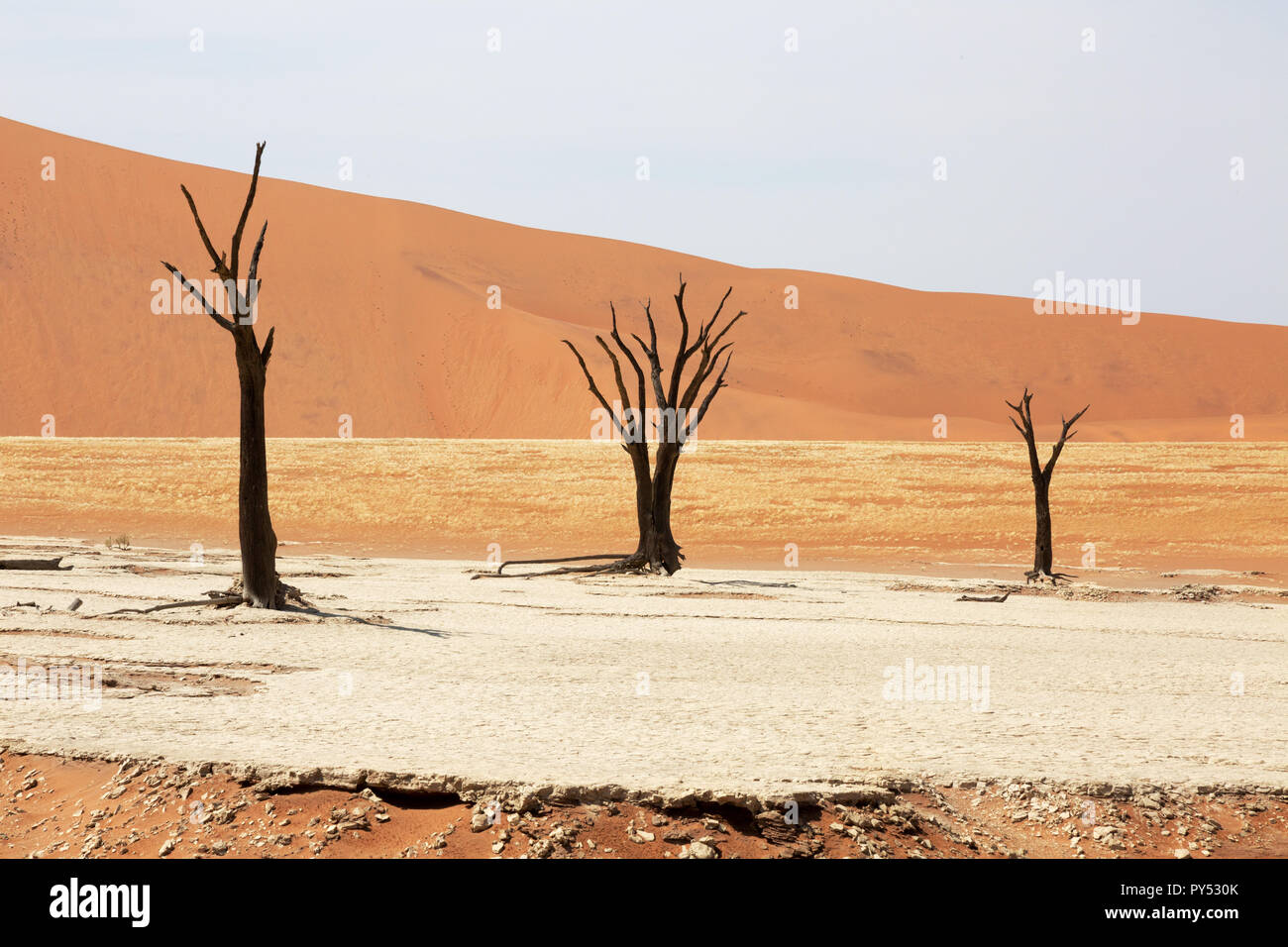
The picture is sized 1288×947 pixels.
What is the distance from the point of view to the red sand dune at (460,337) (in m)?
68.1

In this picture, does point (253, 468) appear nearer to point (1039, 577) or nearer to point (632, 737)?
point (632, 737)

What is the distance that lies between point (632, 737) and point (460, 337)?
2856 inches

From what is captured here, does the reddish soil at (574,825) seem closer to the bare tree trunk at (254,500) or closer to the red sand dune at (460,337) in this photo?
the bare tree trunk at (254,500)

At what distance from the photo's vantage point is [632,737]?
7820mm

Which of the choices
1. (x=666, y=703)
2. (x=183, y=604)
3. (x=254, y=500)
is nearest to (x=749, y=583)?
(x=254, y=500)

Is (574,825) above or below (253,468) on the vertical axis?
below

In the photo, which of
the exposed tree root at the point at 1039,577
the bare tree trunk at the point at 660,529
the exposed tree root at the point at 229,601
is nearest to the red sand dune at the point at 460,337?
the bare tree trunk at the point at 660,529

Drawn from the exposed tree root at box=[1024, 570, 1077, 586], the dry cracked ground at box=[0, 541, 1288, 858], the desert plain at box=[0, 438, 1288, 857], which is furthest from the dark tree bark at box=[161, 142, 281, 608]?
the exposed tree root at box=[1024, 570, 1077, 586]

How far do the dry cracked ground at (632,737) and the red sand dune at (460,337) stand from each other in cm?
5447

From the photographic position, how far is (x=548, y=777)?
657 cm

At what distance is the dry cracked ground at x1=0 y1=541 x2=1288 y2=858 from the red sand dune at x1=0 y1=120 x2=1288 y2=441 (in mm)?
54474
